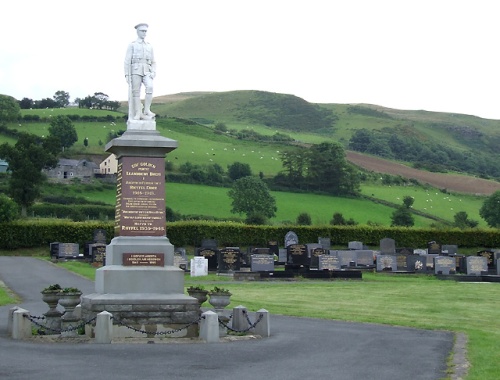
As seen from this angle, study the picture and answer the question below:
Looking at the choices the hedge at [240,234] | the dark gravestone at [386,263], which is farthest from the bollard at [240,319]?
the hedge at [240,234]

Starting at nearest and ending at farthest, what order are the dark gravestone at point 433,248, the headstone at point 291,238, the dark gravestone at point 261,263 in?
the dark gravestone at point 261,263 < the dark gravestone at point 433,248 < the headstone at point 291,238

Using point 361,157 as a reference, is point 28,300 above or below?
below

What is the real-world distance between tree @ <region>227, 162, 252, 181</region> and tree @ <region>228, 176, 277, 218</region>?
18342mm

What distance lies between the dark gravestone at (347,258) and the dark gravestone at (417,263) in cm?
306

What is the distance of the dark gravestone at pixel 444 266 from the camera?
48.5 m

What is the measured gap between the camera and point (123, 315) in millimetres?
20141

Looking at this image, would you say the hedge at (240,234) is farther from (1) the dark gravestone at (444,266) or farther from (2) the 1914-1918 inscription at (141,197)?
(2) the 1914-1918 inscription at (141,197)

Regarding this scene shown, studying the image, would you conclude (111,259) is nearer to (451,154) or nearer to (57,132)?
(57,132)

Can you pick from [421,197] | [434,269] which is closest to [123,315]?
[434,269]

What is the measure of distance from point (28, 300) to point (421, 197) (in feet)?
292

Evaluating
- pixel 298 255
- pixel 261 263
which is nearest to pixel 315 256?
pixel 298 255

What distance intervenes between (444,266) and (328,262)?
267 inches

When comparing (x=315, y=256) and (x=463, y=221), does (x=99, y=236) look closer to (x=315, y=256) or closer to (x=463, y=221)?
(x=315, y=256)

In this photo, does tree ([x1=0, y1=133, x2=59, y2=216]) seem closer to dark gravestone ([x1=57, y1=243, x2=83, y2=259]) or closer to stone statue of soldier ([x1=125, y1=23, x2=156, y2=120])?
dark gravestone ([x1=57, y1=243, x2=83, y2=259])
